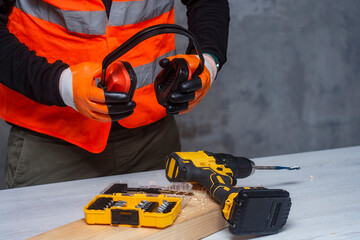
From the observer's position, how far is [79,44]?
42.9 inches

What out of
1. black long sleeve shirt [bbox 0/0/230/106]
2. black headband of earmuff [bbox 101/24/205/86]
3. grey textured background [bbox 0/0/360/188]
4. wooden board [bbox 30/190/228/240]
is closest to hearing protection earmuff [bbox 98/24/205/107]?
black headband of earmuff [bbox 101/24/205/86]

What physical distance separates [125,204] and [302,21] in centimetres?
177

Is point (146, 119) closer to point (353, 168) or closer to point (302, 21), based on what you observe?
point (353, 168)

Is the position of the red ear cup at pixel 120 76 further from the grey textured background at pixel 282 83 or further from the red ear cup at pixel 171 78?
the grey textured background at pixel 282 83

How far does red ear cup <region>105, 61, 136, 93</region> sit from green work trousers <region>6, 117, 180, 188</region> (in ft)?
1.22

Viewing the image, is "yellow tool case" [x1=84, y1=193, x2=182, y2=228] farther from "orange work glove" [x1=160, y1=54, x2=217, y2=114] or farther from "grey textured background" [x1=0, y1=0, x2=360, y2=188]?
"grey textured background" [x1=0, y1=0, x2=360, y2=188]

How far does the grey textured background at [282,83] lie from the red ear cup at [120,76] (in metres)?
1.24

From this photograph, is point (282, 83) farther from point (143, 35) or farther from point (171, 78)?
point (143, 35)

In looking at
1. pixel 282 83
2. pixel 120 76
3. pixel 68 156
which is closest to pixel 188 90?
pixel 120 76

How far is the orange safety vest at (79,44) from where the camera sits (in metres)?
1.06

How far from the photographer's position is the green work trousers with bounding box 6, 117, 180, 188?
46.8 inches

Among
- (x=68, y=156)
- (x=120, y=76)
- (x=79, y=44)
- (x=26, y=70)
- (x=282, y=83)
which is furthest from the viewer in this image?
(x=282, y=83)

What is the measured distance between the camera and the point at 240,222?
707mm

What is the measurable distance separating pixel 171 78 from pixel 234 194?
1.03ft
